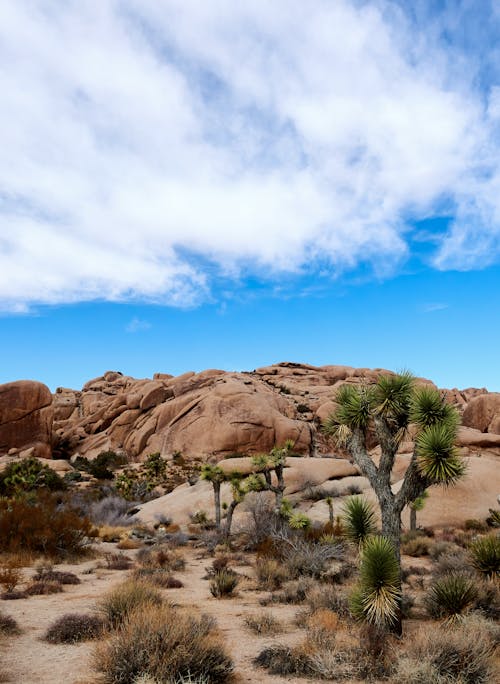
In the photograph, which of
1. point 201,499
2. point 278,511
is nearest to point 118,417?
point 201,499

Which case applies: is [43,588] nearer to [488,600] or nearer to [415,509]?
[488,600]

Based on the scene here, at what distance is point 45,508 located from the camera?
18.3 m

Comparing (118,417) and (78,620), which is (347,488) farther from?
(118,417)

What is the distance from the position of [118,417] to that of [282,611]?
159ft

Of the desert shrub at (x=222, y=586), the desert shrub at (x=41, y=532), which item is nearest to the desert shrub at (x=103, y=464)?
the desert shrub at (x=41, y=532)

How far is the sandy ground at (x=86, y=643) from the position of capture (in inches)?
259

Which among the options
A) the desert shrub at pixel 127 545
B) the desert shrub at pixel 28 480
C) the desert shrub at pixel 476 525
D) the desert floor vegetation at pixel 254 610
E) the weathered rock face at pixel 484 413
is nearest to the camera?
the desert floor vegetation at pixel 254 610

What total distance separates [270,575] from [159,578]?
109 inches

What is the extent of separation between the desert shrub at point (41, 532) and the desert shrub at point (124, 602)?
753cm

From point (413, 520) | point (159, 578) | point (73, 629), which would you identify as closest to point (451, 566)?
point (413, 520)

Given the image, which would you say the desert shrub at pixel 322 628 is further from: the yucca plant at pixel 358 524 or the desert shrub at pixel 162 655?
the desert shrub at pixel 162 655

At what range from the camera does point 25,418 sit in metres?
51.5

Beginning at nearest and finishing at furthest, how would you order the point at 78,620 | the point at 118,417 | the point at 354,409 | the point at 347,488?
1. the point at 78,620
2. the point at 354,409
3. the point at 347,488
4. the point at 118,417

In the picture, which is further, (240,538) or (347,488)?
(347,488)
